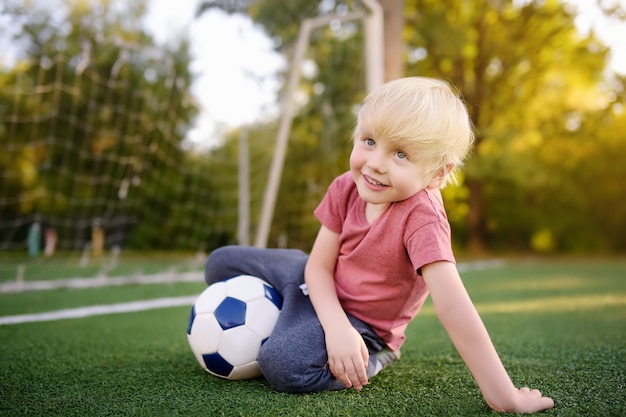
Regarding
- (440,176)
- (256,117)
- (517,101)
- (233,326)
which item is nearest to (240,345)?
(233,326)

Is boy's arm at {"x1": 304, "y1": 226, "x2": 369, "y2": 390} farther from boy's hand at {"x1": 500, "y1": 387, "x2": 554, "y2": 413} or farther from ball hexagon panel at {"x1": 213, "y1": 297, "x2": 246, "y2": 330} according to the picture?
boy's hand at {"x1": 500, "y1": 387, "x2": 554, "y2": 413}

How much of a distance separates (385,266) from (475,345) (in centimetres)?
32

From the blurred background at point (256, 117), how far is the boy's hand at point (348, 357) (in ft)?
4.89

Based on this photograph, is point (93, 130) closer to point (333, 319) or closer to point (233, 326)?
point (233, 326)

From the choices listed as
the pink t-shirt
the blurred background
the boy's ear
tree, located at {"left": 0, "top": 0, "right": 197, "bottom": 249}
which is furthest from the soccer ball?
tree, located at {"left": 0, "top": 0, "right": 197, "bottom": 249}

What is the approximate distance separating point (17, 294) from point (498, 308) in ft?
9.30

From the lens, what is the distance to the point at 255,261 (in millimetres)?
1807

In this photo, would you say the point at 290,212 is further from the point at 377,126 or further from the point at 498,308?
the point at 377,126

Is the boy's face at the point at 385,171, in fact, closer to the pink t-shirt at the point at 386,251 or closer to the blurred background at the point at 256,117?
the pink t-shirt at the point at 386,251

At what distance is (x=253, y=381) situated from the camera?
5.19 feet

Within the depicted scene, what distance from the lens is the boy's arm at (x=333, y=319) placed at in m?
1.43

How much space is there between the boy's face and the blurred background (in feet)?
4.32

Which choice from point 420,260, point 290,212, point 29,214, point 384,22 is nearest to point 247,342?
point 420,260

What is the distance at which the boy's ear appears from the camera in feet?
4.84
